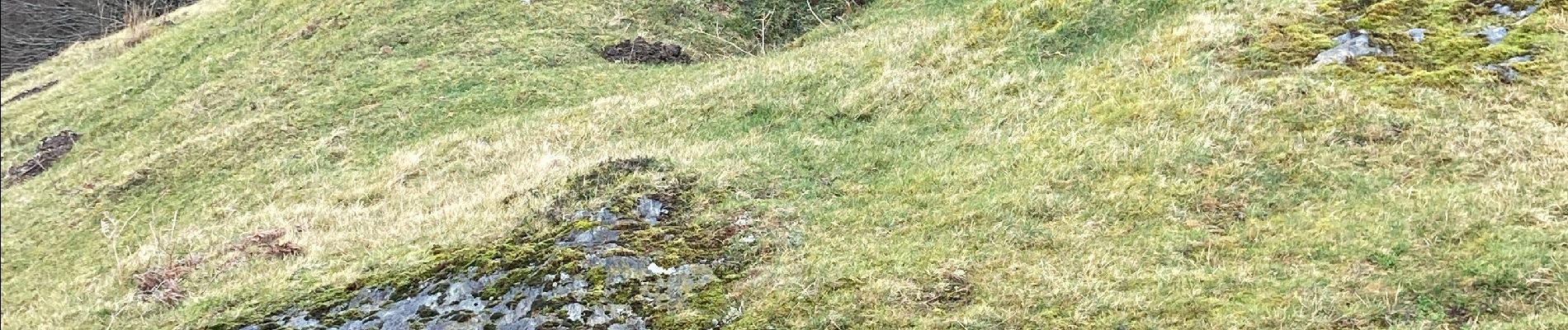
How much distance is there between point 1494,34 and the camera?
10945mm

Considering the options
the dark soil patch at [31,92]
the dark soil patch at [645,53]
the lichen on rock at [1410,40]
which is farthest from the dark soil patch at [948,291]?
the dark soil patch at [31,92]

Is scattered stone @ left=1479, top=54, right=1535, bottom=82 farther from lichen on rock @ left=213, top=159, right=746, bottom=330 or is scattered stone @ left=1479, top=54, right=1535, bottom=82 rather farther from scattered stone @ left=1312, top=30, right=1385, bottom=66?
lichen on rock @ left=213, top=159, right=746, bottom=330

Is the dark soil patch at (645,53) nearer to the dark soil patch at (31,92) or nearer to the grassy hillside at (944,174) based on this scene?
the grassy hillside at (944,174)

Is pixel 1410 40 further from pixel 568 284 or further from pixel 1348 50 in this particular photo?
pixel 568 284

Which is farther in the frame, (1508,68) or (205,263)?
(205,263)

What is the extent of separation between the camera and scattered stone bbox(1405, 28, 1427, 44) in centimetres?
1126

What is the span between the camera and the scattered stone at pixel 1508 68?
395 inches

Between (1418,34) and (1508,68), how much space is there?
1323 mm

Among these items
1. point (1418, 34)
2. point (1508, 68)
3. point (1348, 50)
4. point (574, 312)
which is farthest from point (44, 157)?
point (1508, 68)

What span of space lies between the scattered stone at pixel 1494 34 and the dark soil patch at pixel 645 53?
14317 mm

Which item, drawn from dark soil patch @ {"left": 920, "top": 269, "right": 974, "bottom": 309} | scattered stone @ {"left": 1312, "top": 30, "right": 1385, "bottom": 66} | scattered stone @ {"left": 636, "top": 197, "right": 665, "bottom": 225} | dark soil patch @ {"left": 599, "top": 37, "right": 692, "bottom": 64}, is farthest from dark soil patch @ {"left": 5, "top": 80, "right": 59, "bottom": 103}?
scattered stone @ {"left": 1312, "top": 30, "right": 1385, "bottom": 66}

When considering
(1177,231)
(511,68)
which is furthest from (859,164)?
(511,68)

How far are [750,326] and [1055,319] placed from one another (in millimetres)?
2535

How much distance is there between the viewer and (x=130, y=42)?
102 ft
